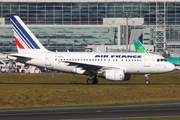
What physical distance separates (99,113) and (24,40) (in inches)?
1578

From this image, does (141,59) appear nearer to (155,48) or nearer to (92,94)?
(92,94)

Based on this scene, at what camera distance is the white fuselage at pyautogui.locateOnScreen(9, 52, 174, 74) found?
243ft

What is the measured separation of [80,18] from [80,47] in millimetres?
11820

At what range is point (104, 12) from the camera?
17262 cm

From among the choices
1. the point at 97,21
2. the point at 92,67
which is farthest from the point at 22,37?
the point at 97,21

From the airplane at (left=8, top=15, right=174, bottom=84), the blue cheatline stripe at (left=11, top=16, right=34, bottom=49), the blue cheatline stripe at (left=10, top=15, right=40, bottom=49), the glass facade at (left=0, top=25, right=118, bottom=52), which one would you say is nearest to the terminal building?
the glass facade at (left=0, top=25, right=118, bottom=52)

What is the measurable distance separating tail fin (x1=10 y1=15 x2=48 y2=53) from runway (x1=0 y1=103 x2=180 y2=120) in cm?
3389

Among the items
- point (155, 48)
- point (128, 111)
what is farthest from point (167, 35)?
point (128, 111)

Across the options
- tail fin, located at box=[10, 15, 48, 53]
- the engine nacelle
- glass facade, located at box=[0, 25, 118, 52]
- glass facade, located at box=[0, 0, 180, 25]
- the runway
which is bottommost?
the runway

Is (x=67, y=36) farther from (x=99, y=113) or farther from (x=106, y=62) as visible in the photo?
(x=99, y=113)

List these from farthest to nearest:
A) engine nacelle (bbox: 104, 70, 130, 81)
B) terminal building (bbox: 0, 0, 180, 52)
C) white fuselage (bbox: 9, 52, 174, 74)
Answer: terminal building (bbox: 0, 0, 180, 52), white fuselage (bbox: 9, 52, 174, 74), engine nacelle (bbox: 104, 70, 130, 81)

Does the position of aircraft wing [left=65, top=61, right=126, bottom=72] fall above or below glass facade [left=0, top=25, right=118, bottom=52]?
below

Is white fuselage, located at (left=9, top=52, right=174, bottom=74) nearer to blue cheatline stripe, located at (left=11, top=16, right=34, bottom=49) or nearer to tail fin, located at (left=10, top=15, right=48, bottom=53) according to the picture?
tail fin, located at (left=10, top=15, right=48, bottom=53)

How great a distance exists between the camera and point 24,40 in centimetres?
7806
